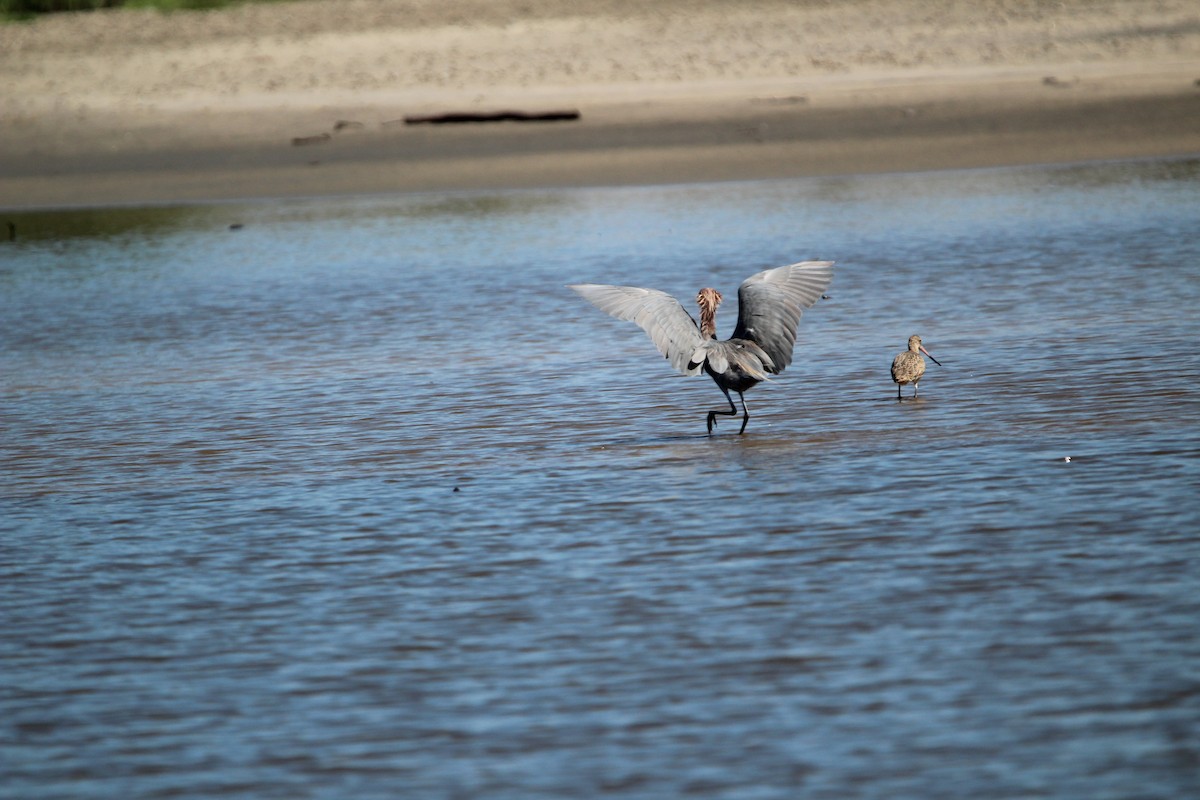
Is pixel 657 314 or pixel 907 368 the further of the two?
pixel 907 368

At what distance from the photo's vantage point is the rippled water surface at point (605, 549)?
4668 mm

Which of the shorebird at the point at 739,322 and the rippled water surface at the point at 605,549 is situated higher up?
the shorebird at the point at 739,322

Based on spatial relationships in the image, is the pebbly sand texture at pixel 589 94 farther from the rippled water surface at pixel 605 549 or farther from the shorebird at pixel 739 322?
the shorebird at pixel 739 322

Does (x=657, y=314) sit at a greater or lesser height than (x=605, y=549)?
greater

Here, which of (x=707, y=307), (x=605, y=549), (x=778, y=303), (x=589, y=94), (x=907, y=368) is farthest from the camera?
(x=589, y=94)

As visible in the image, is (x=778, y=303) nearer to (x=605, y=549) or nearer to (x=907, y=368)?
(x=907, y=368)

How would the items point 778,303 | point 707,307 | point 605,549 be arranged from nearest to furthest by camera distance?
point 605,549, point 778,303, point 707,307

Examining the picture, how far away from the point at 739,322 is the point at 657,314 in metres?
0.46

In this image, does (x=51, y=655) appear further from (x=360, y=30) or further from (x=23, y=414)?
(x=360, y=30)

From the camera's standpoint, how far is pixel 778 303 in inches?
338

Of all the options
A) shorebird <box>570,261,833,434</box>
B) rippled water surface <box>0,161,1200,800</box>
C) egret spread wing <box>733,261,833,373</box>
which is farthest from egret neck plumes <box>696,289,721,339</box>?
rippled water surface <box>0,161,1200,800</box>

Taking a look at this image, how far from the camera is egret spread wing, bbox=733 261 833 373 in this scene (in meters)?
8.58

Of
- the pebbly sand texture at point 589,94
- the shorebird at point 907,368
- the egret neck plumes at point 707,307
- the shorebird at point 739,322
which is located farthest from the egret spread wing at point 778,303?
the pebbly sand texture at point 589,94

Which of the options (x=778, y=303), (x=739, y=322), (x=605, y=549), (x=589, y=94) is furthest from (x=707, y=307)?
(x=589, y=94)
